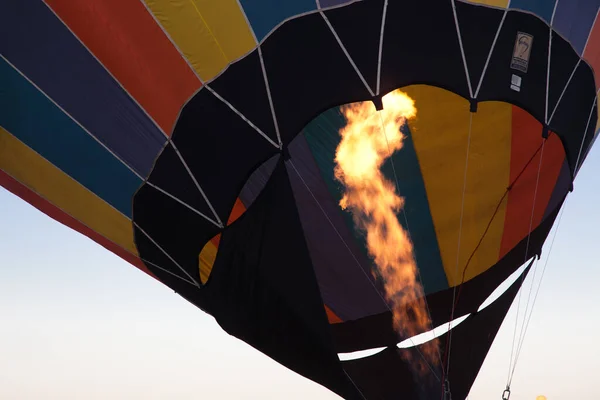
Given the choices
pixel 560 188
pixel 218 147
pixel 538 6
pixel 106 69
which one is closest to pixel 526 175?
pixel 560 188

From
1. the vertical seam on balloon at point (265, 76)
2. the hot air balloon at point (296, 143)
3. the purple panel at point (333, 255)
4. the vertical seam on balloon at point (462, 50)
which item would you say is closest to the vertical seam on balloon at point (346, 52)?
the hot air balloon at point (296, 143)

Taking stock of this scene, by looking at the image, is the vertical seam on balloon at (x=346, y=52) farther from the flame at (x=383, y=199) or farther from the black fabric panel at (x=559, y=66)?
the black fabric panel at (x=559, y=66)

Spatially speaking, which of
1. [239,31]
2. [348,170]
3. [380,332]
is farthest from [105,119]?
[380,332]

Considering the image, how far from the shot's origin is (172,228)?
8172 millimetres

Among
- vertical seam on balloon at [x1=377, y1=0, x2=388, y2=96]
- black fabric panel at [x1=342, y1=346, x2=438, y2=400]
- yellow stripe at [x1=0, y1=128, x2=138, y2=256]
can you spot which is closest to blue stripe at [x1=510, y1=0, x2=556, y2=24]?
vertical seam on balloon at [x1=377, y1=0, x2=388, y2=96]

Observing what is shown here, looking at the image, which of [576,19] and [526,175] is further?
[526,175]

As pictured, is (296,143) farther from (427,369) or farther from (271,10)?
(427,369)

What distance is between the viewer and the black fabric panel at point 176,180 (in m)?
7.69

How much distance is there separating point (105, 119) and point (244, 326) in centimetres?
248

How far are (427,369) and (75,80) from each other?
451 cm

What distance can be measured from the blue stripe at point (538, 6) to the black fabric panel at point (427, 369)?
343 cm

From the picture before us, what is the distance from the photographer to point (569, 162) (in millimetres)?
8844

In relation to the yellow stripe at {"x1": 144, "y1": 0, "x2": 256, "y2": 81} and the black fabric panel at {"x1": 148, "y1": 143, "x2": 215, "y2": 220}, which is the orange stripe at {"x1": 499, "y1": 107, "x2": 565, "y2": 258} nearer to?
the yellow stripe at {"x1": 144, "y1": 0, "x2": 256, "y2": 81}

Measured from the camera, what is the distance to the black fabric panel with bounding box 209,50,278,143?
7105 mm
